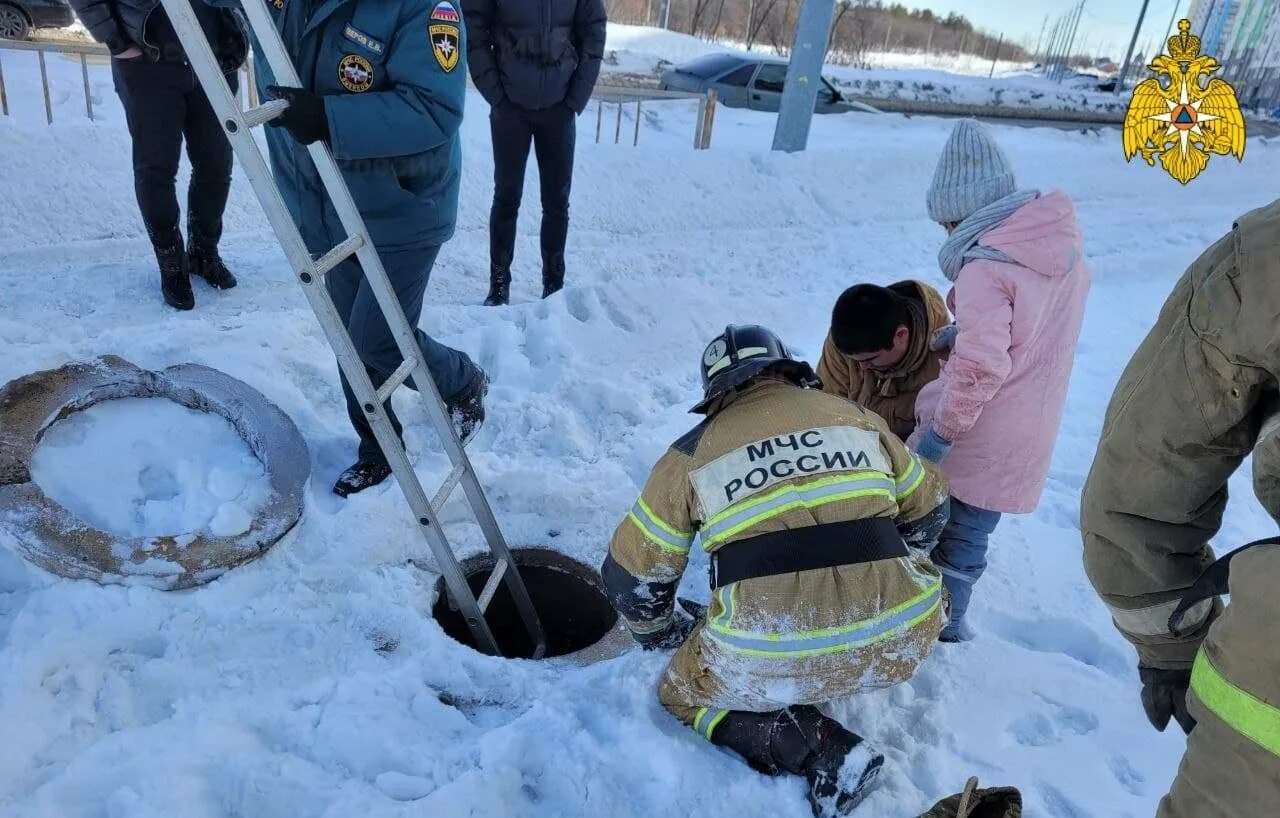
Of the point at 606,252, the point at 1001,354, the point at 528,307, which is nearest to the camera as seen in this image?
the point at 1001,354

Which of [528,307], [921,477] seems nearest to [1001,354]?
[921,477]

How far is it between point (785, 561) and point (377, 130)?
1.67 meters

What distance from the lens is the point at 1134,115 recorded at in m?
11.9

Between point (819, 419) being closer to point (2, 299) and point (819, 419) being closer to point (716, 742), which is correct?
point (716, 742)

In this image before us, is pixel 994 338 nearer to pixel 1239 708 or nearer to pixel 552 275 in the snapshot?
pixel 1239 708

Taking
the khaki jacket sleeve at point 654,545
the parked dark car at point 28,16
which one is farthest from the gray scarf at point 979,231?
the parked dark car at point 28,16

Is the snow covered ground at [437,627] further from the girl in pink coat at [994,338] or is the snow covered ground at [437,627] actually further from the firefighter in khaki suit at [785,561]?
the girl in pink coat at [994,338]

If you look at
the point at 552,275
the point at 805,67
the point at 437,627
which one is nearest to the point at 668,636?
the point at 437,627

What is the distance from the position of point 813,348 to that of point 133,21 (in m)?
3.71

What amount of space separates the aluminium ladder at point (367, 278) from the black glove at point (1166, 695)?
5.93ft

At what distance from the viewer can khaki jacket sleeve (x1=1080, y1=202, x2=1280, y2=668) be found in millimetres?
1279

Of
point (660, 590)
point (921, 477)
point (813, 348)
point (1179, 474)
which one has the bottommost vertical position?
point (813, 348)

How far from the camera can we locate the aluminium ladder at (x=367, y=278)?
6.60 ft

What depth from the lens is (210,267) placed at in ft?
15.2
